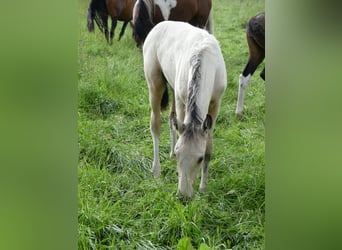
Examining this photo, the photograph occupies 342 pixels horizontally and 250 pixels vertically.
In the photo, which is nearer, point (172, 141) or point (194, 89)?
point (194, 89)

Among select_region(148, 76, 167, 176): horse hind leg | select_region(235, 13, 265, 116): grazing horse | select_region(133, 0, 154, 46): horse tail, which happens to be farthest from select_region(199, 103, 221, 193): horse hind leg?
select_region(133, 0, 154, 46): horse tail

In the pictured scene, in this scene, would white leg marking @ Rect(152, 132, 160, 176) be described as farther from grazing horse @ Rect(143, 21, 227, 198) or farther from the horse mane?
the horse mane

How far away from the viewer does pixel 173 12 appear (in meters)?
2.09

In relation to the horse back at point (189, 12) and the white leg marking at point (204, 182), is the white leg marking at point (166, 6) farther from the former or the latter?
the white leg marking at point (204, 182)

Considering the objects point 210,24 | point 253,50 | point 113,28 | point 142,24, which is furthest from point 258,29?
point 113,28

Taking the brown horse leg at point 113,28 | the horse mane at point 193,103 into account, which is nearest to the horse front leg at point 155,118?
the horse mane at point 193,103

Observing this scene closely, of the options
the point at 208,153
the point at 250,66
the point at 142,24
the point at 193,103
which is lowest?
the point at 208,153

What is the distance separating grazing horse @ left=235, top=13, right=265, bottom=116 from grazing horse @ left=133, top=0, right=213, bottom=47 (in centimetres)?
18

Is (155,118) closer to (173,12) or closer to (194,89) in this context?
(194,89)

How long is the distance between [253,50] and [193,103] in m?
0.34
